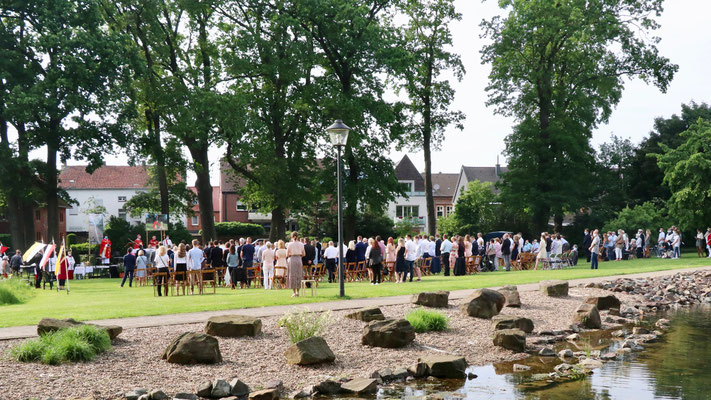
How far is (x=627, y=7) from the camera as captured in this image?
Answer: 43406mm

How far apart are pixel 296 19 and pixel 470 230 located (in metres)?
27.5

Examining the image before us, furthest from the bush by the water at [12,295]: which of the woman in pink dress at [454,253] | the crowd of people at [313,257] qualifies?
the woman in pink dress at [454,253]

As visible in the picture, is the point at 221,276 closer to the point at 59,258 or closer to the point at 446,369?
the point at 59,258

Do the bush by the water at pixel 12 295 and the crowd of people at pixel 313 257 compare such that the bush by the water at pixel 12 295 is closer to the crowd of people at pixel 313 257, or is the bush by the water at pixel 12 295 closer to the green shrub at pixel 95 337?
the crowd of people at pixel 313 257

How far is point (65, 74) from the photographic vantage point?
3328 centimetres

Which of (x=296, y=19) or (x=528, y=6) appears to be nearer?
(x=296, y=19)

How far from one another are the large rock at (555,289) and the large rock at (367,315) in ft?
23.3

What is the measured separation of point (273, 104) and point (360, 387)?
30618mm

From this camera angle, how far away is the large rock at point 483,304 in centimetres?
1554

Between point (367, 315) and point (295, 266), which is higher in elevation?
point (295, 266)

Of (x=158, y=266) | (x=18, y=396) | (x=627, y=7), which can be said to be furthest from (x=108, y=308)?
(x=627, y=7)

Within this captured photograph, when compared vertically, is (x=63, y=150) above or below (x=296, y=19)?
below

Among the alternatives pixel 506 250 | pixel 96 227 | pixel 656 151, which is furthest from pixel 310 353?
pixel 656 151

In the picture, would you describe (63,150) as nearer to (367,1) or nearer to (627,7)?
(367,1)
